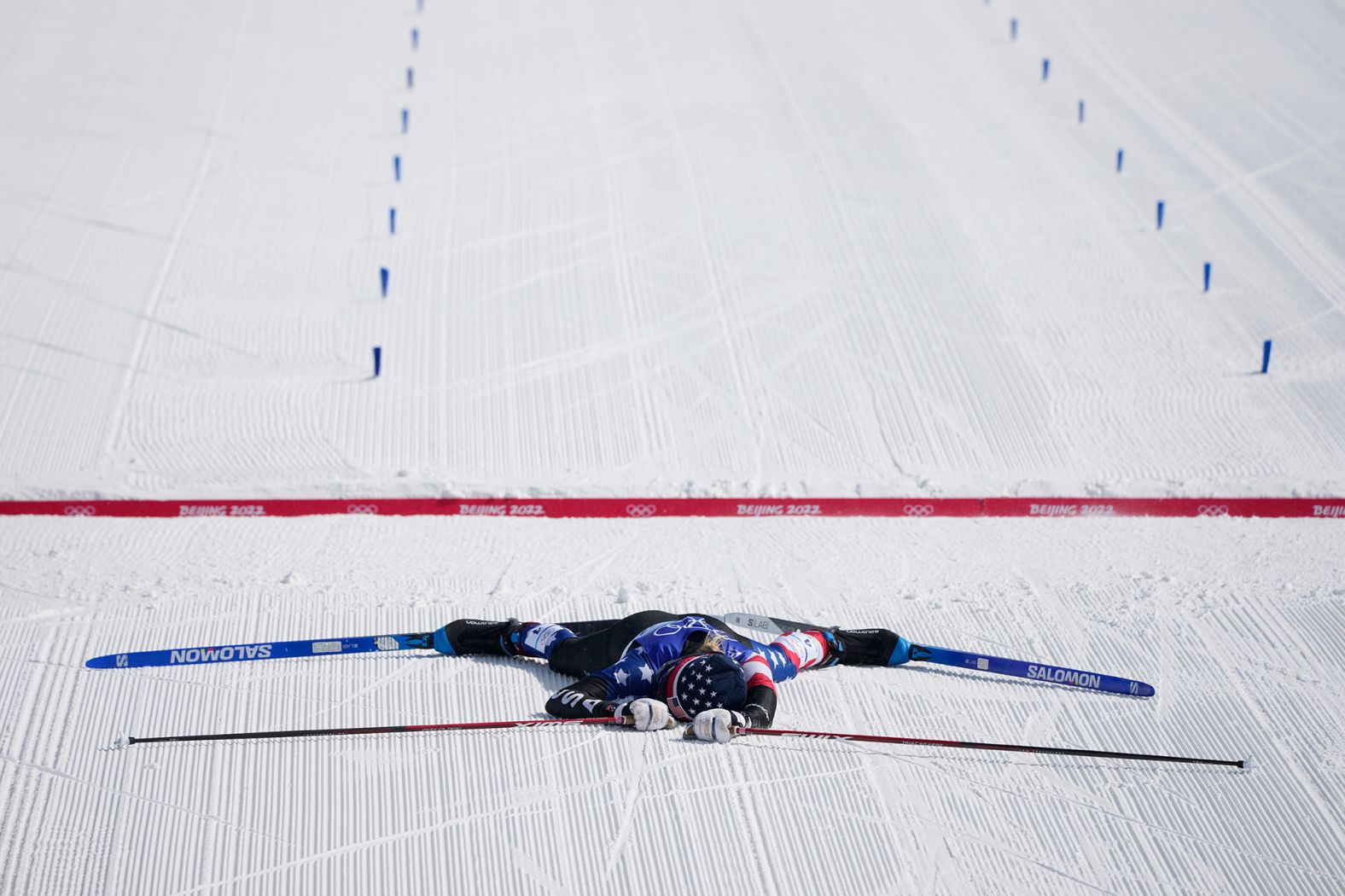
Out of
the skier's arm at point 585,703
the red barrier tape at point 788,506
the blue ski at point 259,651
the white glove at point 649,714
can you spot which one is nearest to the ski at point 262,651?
the blue ski at point 259,651

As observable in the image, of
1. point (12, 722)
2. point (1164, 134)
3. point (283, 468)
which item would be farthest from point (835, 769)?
point (1164, 134)

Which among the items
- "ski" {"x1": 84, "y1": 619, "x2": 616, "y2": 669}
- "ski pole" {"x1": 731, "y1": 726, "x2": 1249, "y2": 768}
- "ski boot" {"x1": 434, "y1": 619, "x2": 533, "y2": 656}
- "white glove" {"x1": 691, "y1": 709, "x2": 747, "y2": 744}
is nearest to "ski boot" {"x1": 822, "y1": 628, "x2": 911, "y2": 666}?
"ski pole" {"x1": 731, "y1": 726, "x2": 1249, "y2": 768}

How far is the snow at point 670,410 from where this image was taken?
17.4ft

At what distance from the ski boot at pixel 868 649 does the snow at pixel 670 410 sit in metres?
0.10

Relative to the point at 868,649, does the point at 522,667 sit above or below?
below

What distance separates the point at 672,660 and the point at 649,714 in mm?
Result: 445

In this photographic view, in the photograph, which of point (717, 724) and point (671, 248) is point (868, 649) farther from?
point (671, 248)

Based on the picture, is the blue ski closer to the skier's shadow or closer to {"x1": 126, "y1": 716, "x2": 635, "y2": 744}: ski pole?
the skier's shadow

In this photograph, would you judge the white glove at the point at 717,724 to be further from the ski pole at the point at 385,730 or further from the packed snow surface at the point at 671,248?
the packed snow surface at the point at 671,248

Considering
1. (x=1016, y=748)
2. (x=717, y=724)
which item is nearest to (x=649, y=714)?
(x=717, y=724)

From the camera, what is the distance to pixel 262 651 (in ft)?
20.4

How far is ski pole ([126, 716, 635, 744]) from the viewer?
18.1 feet

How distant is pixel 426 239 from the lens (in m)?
11.6

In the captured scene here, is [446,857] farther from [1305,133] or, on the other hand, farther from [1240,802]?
[1305,133]
